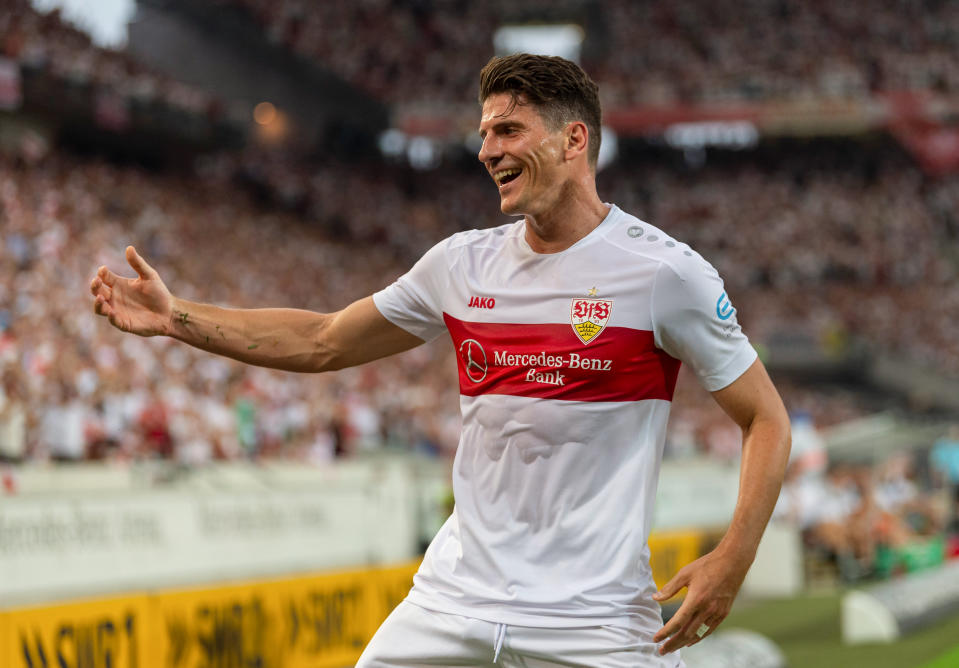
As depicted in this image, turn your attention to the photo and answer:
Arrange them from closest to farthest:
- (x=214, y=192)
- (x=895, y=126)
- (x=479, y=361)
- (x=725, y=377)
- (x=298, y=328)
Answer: (x=725, y=377) → (x=479, y=361) → (x=298, y=328) → (x=214, y=192) → (x=895, y=126)

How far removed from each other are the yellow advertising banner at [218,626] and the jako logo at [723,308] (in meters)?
4.16

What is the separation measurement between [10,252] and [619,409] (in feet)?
45.7

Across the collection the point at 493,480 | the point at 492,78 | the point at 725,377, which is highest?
the point at 492,78

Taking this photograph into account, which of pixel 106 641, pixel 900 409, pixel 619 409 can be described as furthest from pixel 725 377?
pixel 900 409

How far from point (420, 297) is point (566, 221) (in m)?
0.48

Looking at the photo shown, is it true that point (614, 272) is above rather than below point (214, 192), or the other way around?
below

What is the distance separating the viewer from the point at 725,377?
287 cm

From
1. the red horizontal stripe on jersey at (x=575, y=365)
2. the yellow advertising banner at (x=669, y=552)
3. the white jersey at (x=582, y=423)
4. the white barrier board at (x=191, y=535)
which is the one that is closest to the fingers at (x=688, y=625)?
the white jersey at (x=582, y=423)

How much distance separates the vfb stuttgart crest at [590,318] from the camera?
9.57 feet

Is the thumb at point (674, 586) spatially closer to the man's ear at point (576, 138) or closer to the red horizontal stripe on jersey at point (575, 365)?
the red horizontal stripe on jersey at point (575, 365)

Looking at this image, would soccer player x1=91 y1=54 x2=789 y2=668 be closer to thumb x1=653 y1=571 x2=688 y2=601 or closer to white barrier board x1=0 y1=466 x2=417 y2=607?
thumb x1=653 y1=571 x2=688 y2=601

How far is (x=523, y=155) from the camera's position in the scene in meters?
2.96

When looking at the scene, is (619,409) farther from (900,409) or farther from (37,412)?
(900,409)

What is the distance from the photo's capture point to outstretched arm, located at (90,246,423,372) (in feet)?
10.6
